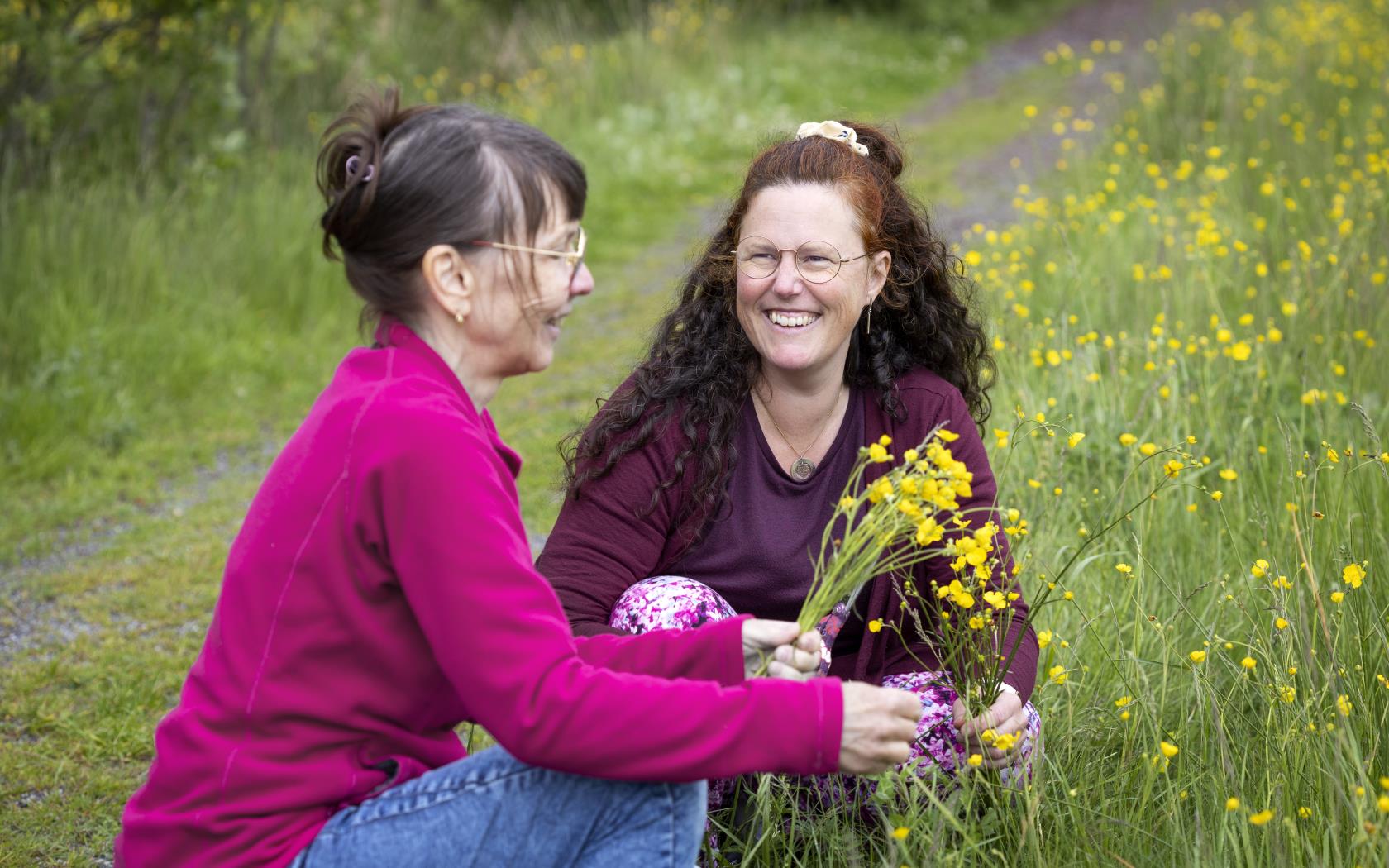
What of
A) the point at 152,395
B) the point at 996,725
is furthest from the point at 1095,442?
the point at 152,395

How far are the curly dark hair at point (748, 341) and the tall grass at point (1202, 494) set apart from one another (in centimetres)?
36

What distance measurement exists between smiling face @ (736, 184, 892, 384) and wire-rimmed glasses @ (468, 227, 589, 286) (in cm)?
73

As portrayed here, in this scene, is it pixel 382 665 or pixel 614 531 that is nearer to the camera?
pixel 382 665

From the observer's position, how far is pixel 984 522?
268 cm

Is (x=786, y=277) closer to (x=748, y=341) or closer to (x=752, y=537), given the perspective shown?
(x=748, y=341)

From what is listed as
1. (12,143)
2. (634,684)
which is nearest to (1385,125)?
(634,684)

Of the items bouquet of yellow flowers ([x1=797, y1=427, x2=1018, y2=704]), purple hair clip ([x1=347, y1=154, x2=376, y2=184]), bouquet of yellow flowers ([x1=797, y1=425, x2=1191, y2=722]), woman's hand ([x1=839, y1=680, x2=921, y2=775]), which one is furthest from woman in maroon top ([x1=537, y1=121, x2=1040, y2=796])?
purple hair clip ([x1=347, y1=154, x2=376, y2=184])

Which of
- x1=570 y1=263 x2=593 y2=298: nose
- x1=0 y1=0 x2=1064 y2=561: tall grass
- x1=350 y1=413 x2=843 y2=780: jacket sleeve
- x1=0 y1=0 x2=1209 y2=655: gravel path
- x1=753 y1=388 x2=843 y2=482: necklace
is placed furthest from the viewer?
x1=0 y1=0 x2=1064 y2=561: tall grass

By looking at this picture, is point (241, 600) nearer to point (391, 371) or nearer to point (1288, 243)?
point (391, 371)

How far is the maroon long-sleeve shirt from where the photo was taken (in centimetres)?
263

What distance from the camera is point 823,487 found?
274 cm

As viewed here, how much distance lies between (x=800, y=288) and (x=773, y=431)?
1.03 ft

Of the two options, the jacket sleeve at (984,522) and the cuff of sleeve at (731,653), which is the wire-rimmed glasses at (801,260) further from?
the cuff of sleeve at (731,653)

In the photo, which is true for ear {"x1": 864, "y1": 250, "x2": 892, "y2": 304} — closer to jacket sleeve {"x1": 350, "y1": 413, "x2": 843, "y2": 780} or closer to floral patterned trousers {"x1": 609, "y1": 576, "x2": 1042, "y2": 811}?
floral patterned trousers {"x1": 609, "y1": 576, "x2": 1042, "y2": 811}
